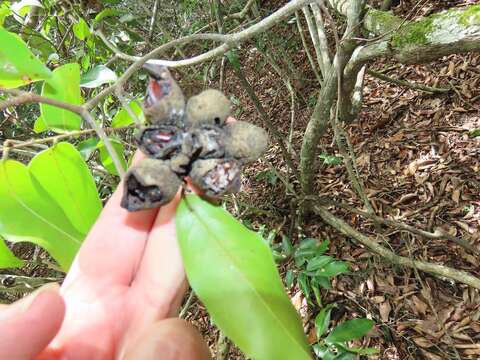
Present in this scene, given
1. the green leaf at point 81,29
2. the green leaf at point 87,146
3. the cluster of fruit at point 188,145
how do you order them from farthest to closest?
the green leaf at point 81,29 < the green leaf at point 87,146 < the cluster of fruit at point 188,145

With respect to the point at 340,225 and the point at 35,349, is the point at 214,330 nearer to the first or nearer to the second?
the point at 340,225

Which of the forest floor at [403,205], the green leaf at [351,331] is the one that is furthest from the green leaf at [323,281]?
the forest floor at [403,205]

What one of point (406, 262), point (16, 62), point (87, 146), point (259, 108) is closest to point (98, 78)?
point (87, 146)

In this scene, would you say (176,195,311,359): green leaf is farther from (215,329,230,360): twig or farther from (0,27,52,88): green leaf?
(215,329,230,360): twig

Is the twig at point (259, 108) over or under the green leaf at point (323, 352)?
over

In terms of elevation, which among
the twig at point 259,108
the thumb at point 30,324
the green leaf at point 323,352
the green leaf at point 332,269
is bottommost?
the green leaf at point 323,352

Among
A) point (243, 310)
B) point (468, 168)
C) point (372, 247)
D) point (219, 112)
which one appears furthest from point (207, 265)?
point (468, 168)

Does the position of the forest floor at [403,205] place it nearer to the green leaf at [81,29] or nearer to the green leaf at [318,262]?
the green leaf at [318,262]
